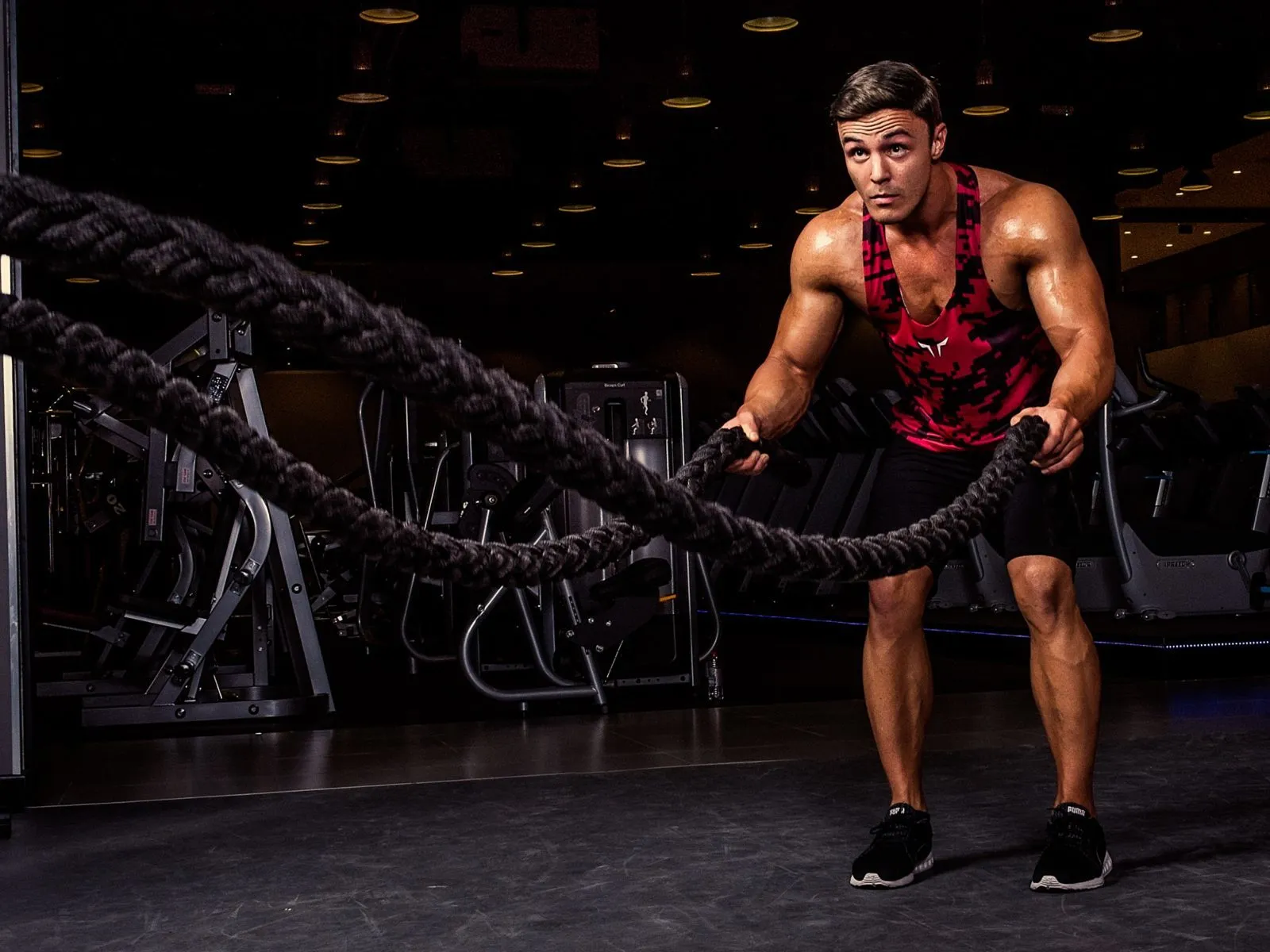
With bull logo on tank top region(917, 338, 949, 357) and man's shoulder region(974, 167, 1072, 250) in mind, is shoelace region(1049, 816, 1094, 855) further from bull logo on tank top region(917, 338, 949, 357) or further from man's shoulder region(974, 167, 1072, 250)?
man's shoulder region(974, 167, 1072, 250)

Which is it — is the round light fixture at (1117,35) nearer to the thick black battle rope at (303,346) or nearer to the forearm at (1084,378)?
the forearm at (1084,378)

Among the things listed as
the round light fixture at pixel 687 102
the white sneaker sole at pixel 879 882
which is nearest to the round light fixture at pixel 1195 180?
the round light fixture at pixel 687 102

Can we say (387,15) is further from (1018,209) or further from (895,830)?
(895,830)

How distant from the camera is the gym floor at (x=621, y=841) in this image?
7.22ft

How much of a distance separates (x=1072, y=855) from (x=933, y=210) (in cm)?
104

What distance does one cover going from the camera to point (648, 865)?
2617 mm

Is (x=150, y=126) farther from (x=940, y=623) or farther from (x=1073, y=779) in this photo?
(x=1073, y=779)

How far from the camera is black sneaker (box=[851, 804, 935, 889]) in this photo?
7.76ft

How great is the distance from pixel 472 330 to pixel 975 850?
1188 centimetres

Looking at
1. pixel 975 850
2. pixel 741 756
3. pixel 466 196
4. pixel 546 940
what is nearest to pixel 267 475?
pixel 546 940

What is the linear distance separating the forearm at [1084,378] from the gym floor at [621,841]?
0.74 metres

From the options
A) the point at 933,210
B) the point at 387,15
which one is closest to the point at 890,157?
the point at 933,210

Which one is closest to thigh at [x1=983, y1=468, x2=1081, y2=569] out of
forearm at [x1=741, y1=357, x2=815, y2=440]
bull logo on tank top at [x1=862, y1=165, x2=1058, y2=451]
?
bull logo on tank top at [x1=862, y1=165, x2=1058, y2=451]

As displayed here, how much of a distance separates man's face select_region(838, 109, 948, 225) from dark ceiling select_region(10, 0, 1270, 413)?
5945 mm
